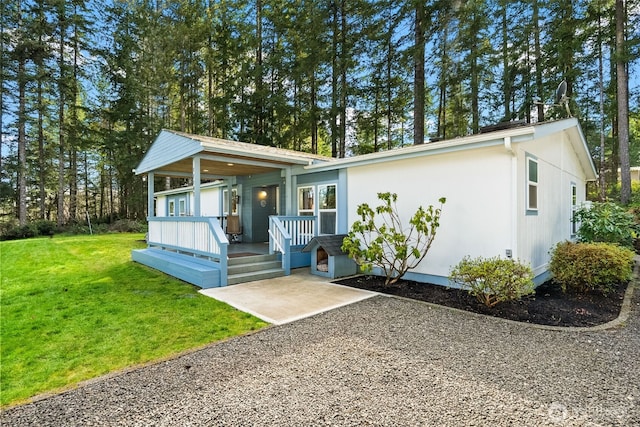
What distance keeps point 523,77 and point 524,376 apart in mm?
17147

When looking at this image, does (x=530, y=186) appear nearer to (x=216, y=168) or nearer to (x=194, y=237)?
(x=194, y=237)

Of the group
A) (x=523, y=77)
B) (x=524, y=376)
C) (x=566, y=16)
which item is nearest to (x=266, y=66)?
(x=523, y=77)

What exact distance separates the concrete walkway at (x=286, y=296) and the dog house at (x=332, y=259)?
0.35 metres

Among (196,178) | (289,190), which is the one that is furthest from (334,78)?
(196,178)

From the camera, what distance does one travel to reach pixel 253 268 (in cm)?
714

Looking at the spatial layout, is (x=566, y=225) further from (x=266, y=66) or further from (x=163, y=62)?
(x=163, y=62)

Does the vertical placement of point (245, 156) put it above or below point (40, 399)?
above

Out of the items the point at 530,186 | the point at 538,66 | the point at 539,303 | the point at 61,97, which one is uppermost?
the point at 61,97

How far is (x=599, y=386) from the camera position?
262 cm

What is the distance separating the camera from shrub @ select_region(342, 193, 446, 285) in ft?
19.2

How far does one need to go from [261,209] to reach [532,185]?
8.33 meters

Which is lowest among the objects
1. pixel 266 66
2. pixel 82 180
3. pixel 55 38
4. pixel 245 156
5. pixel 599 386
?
pixel 599 386

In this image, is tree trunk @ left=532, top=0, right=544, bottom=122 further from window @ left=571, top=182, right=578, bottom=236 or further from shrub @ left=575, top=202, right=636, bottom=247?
shrub @ left=575, top=202, right=636, bottom=247

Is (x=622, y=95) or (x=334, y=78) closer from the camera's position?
(x=622, y=95)
